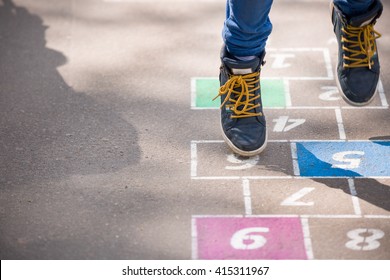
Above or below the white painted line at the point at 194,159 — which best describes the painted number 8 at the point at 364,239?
below

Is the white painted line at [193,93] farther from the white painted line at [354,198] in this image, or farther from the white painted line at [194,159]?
the white painted line at [354,198]

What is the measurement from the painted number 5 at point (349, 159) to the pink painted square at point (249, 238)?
0.52 meters

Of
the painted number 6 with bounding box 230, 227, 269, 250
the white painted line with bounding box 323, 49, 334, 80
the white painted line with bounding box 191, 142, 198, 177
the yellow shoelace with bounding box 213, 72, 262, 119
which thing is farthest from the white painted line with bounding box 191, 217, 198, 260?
the white painted line with bounding box 323, 49, 334, 80

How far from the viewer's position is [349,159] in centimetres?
440

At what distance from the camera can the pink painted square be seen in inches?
148

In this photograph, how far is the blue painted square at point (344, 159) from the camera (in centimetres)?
430

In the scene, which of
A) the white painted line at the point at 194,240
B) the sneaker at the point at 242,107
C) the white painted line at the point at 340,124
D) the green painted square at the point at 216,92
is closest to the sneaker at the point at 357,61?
the white painted line at the point at 340,124

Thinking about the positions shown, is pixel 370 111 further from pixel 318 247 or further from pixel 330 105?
pixel 318 247

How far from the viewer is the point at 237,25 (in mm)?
4148

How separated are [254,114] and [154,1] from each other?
184 centimetres

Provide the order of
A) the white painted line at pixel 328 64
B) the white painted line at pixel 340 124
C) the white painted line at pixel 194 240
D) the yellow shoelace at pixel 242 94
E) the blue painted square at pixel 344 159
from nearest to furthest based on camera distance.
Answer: the white painted line at pixel 194 240 → the blue painted square at pixel 344 159 → the yellow shoelace at pixel 242 94 → the white painted line at pixel 340 124 → the white painted line at pixel 328 64

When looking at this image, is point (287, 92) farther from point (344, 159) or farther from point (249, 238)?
point (249, 238)

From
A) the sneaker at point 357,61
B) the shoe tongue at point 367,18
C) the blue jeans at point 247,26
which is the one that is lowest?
the blue jeans at point 247,26

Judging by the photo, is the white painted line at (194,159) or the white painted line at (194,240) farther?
the white painted line at (194,159)
